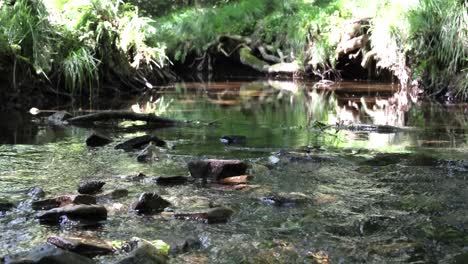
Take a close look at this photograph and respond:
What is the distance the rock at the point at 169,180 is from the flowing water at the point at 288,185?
0.38 ft

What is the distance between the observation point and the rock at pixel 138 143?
5.46 metres

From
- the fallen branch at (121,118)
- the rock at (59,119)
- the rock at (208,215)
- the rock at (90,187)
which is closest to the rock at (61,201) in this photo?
the rock at (90,187)

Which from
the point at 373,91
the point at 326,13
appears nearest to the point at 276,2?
the point at 326,13

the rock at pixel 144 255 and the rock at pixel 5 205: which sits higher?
the rock at pixel 5 205

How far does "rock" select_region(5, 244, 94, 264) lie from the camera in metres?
2.32

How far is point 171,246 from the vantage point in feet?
8.98

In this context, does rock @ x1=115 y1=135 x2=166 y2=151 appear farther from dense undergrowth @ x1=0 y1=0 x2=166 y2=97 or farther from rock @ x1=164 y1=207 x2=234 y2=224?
dense undergrowth @ x1=0 y1=0 x2=166 y2=97

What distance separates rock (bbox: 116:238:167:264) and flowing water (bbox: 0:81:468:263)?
0.07 metres

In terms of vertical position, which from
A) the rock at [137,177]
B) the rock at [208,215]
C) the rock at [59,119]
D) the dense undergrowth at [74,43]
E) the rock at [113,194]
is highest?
the dense undergrowth at [74,43]

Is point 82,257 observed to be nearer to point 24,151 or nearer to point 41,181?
point 41,181

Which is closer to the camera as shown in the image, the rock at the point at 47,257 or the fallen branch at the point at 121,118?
the rock at the point at 47,257

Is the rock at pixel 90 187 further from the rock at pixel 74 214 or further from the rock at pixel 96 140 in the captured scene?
the rock at pixel 96 140

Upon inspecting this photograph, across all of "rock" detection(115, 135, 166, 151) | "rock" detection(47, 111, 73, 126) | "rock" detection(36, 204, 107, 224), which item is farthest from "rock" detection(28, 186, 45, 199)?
"rock" detection(47, 111, 73, 126)

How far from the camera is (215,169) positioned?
4160mm
